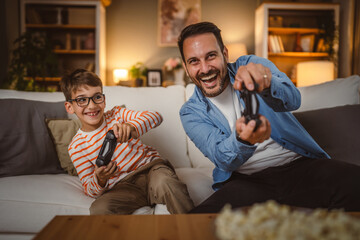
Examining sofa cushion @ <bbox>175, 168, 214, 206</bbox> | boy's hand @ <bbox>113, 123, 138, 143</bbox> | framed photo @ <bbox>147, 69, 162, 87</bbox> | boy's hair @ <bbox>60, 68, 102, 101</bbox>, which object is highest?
framed photo @ <bbox>147, 69, 162, 87</bbox>

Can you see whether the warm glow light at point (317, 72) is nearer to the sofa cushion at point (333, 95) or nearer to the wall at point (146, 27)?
the wall at point (146, 27)

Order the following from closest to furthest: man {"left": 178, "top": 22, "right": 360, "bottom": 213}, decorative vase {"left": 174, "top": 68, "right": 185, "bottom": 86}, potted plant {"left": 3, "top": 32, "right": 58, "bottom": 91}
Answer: man {"left": 178, "top": 22, "right": 360, "bottom": 213}
potted plant {"left": 3, "top": 32, "right": 58, "bottom": 91}
decorative vase {"left": 174, "top": 68, "right": 185, "bottom": 86}

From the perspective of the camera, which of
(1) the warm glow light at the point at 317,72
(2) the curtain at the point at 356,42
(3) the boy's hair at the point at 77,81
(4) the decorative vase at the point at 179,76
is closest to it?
(3) the boy's hair at the point at 77,81

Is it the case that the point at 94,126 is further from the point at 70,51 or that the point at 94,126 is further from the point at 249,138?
the point at 70,51

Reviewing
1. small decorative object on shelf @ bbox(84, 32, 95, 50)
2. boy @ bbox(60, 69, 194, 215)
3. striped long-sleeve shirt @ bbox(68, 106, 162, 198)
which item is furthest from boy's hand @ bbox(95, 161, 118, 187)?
small decorative object on shelf @ bbox(84, 32, 95, 50)

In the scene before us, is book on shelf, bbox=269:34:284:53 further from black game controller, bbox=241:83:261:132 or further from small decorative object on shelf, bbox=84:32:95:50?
black game controller, bbox=241:83:261:132

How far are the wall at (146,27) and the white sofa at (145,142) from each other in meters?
2.73

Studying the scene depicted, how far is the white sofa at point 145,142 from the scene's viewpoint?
1.19m

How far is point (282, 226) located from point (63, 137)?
1384 mm

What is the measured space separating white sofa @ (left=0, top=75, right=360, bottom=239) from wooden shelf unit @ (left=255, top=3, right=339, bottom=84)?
8.33 feet

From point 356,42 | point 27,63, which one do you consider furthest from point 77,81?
point 356,42

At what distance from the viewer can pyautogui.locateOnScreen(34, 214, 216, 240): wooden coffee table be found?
0.67 metres

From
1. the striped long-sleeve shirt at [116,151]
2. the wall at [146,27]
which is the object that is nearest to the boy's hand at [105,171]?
the striped long-sleeve shirt at [116,151]

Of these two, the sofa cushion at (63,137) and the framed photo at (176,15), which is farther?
the framed photo at (176,15)
